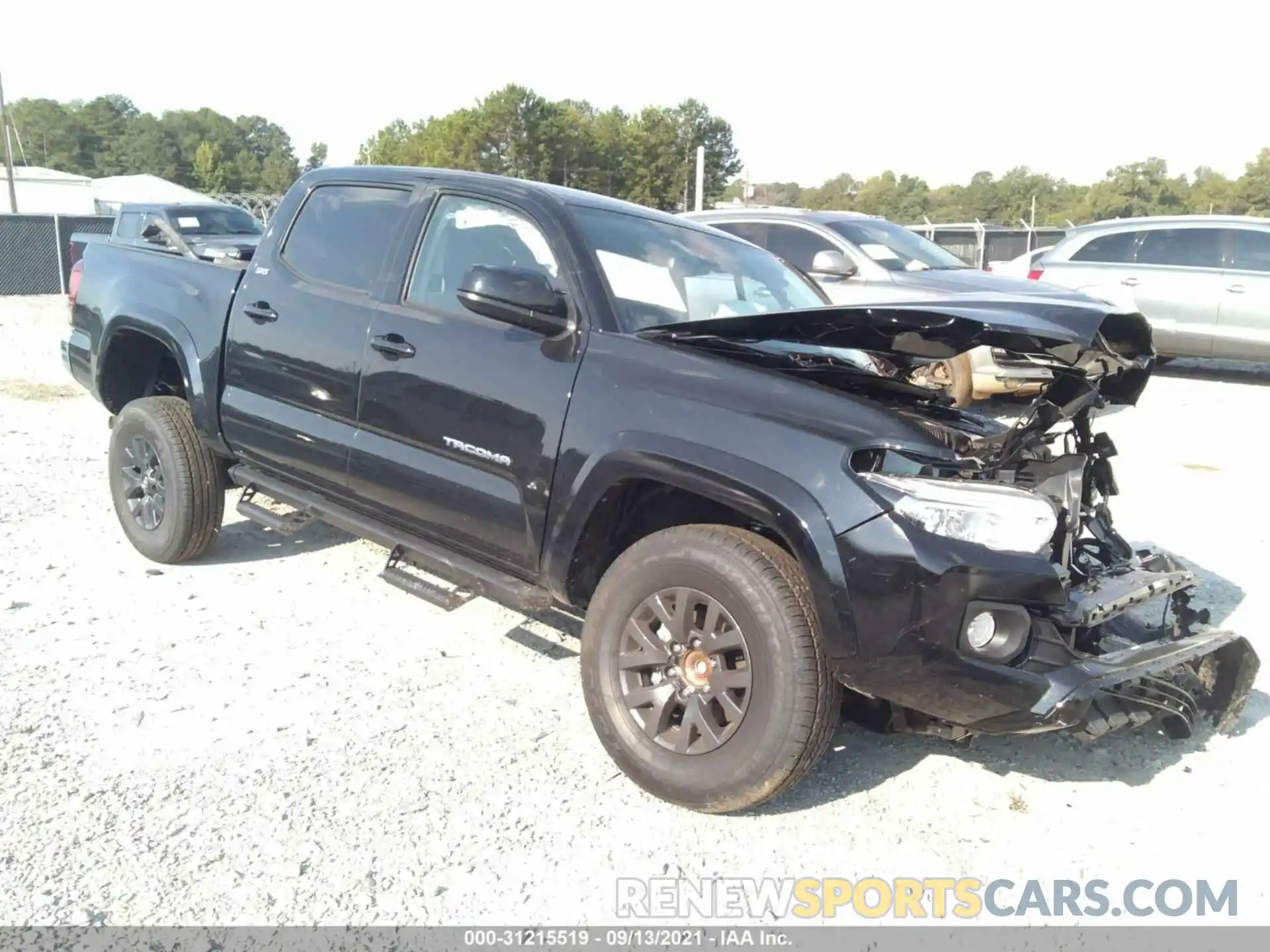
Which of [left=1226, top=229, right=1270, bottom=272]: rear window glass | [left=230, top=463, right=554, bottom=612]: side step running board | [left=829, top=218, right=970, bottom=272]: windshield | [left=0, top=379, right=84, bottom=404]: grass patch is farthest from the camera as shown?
[left=1226, top=229, right=1270, bottom=272]: rear window glass

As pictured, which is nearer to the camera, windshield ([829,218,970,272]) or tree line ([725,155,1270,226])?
windshield ([829,218,970,272])

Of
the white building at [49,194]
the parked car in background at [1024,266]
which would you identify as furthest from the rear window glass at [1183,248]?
the white building at [49,194]

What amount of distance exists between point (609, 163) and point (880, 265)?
7029cm

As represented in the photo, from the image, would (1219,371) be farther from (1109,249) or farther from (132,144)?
(132,144)

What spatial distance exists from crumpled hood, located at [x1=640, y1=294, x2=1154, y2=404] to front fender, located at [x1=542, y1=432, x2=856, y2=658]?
0.47 metres

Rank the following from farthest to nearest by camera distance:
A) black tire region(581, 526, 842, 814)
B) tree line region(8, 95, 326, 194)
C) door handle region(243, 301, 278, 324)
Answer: tree line region(8, 95, 326, 194) < door handle region(243, 301, 278, 324) < black tire region(581, 526, 842, 814)

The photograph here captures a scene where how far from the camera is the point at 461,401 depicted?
3625 mm

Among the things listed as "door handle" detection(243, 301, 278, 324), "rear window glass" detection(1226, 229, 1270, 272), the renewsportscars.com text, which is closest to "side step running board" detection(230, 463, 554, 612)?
"door handle" detection(243, 301, 278, 324)

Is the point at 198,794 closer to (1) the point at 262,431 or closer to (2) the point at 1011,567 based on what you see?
(1) the point at 262,431

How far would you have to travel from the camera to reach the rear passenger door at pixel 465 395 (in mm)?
3443

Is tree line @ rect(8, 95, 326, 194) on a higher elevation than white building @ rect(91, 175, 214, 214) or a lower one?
higher

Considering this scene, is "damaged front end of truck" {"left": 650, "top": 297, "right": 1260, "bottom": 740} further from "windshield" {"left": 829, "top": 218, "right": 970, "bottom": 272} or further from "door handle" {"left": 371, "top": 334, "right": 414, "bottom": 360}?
"windshield" {"left": 829, "top": 218, "right": 970, "bottom": 272}

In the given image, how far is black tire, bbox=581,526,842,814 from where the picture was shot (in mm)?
2828

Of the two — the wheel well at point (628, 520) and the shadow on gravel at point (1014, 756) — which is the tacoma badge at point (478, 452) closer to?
the wheel well at point (628, 520)
